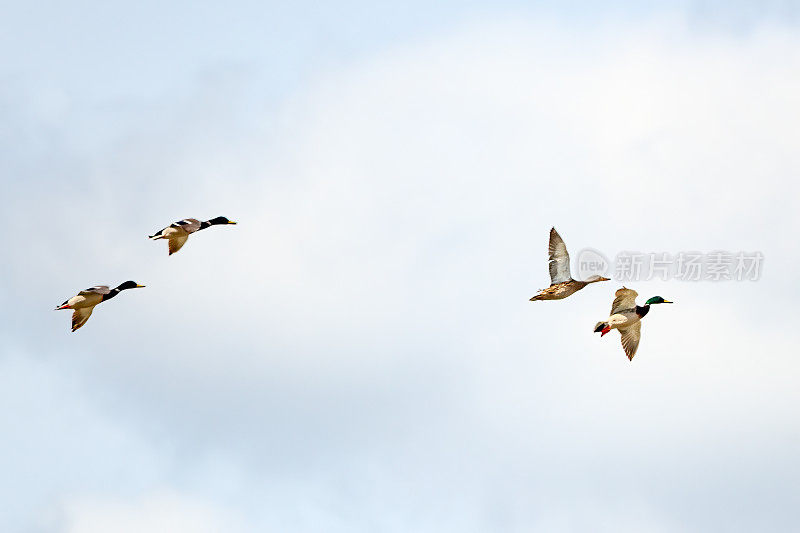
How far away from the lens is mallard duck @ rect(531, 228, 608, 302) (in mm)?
54906

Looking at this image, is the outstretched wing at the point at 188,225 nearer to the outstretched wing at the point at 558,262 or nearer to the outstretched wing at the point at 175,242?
the outstretched wing at the point at 175,242

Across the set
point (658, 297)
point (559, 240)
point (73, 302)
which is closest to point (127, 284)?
point (73, 302)

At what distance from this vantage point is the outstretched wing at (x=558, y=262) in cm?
5559

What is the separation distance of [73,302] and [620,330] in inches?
986

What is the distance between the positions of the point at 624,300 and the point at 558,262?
3374 millimetres

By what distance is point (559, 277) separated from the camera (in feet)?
182

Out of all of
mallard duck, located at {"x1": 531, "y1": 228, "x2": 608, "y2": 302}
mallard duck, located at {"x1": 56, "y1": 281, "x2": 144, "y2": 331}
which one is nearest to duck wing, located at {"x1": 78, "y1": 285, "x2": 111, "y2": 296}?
mallard duck, located at {"x1": 56, "y1": 281, "x2": 144, "y2": 331}

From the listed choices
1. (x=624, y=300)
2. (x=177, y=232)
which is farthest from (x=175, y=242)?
(x=624, y=300)

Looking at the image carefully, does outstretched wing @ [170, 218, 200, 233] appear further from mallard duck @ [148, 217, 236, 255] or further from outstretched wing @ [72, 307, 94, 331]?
outstretched wing @ [72, 307, 94, 331]

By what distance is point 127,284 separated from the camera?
59.2m

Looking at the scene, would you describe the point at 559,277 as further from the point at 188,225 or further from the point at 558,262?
the point at 188,225

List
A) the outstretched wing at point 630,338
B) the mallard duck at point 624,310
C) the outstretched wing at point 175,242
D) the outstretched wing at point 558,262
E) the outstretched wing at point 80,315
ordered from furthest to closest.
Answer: the outstretched wing at point 175,242
the outstretched wing at point 80,315
the outstretched wing at point 630,338
the outstretched wing at point 558,262
the mallard duck at point 624,310

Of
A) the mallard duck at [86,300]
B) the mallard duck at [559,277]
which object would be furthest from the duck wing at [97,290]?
the mallard duck at [559,277]

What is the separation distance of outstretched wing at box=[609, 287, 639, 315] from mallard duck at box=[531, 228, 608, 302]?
1.45 m
